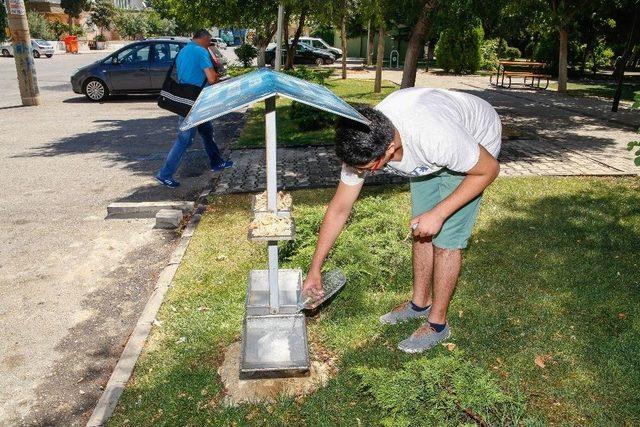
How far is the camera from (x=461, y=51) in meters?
26.9

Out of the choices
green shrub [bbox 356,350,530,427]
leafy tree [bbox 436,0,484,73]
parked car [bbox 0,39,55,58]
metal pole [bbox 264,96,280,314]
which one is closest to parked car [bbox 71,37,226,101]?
metal pole [bbox 264,96,280,314]

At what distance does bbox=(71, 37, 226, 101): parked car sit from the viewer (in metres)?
15.7

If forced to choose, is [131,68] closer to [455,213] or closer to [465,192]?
[455,213]

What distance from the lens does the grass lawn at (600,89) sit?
18453 mm

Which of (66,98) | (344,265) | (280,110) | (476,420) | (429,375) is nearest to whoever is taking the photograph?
(476,420)

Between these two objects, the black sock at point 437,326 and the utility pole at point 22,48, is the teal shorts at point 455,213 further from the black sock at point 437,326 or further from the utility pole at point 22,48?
the utility pole at point 22,48

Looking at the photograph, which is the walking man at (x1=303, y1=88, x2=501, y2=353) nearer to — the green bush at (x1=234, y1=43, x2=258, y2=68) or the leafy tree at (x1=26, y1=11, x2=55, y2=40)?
the green bush at (x1=234, y1=43, x2=258, y2=68)

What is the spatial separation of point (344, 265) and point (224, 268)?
1146 millimetres

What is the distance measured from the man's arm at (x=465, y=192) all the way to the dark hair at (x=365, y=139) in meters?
0.44

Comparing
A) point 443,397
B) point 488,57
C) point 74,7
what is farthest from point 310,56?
point 74,7

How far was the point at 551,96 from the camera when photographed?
58.7 ft

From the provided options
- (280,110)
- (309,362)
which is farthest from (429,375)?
(280,110)

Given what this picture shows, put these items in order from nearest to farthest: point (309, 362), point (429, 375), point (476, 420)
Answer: point (476, 420)
point (429, 375)
point (309, 362)

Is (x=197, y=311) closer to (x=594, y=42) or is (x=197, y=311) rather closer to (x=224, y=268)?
(x=224, y=268)
